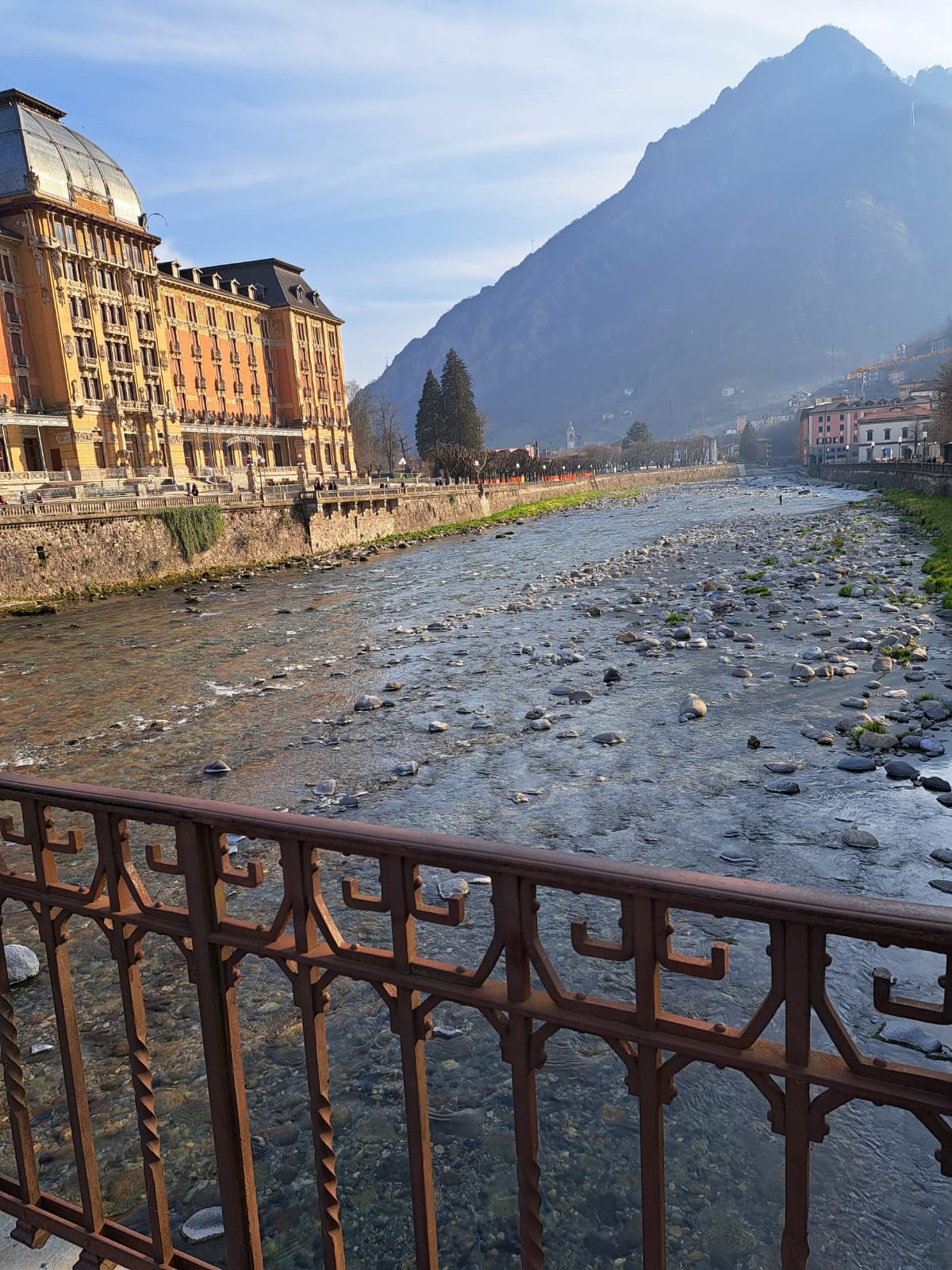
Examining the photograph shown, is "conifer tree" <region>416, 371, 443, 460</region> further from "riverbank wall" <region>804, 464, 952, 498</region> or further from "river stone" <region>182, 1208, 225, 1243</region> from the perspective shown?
"river stone" <region>182, 1208, 225, 1243</region>

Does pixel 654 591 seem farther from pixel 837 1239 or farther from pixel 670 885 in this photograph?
pixel 670 885

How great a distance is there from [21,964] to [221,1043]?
4026mm

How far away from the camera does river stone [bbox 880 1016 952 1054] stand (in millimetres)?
4090

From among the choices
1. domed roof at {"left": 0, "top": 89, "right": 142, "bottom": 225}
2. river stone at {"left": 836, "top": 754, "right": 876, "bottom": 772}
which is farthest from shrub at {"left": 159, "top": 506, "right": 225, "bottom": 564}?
river stone at {"left": 836, "top": 754, "right": 876, "bottom": 772}

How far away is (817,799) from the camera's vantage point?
716cm

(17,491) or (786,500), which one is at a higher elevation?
(17,491)

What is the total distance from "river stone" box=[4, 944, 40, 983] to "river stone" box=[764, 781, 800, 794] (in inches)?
237

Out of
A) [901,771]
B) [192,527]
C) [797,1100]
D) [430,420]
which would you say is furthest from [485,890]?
[430,420]

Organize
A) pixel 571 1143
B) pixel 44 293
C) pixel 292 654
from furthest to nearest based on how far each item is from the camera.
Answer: pixel 44 293 < pixel 292 654 < pixel 571 1143

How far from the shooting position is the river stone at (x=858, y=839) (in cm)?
618

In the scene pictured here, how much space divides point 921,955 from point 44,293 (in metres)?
53.8

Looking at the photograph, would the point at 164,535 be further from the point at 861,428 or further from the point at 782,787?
the point at 861,428

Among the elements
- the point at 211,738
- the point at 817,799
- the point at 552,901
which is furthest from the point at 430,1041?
the point at 211,738

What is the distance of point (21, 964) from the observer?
17.7 feet
